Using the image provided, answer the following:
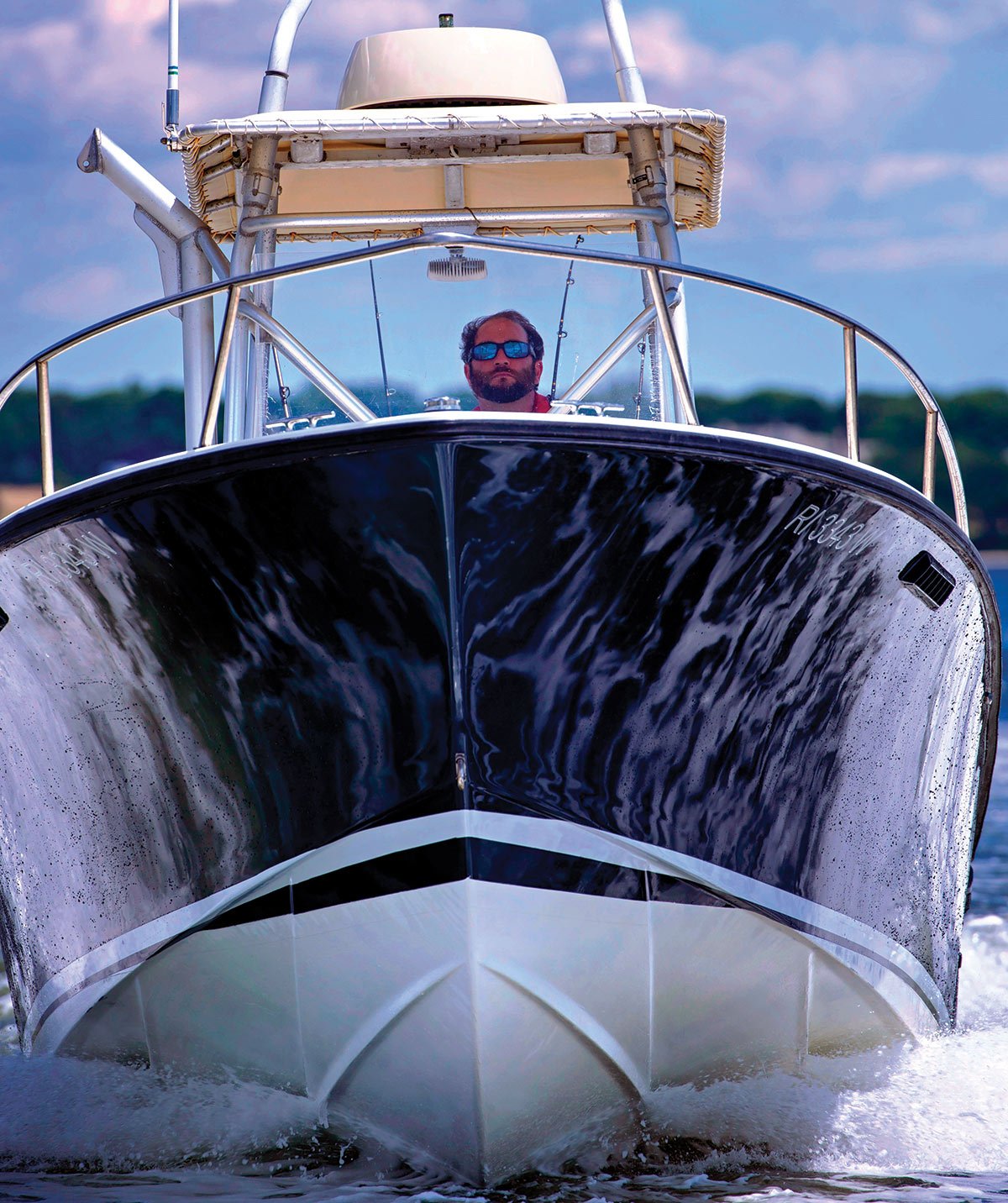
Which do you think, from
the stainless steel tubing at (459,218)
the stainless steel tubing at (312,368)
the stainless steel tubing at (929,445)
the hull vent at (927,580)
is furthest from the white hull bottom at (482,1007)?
the stainless steel tubing at (459,218)

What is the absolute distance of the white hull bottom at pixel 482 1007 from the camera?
12.9ft

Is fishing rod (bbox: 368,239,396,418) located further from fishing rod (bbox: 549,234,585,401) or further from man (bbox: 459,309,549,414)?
fishing rod (bbox: 549,234,585,401)

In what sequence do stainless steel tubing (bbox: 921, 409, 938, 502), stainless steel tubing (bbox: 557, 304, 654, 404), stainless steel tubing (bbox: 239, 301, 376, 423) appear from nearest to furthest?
stainless steel tubing (bbox: 921, 409, 938, 502)
stainless steel tubing (bbox: 239, 301, 376, 423)
stainless steel tubing (bbox: 557, 304, 654, 404)

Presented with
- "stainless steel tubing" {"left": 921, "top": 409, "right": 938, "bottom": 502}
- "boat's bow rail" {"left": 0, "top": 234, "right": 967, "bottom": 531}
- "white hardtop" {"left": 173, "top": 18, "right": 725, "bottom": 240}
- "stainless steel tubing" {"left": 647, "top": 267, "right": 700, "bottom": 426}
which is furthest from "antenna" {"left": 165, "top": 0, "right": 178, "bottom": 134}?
"stainless steel tubing" {"left": 921, "top": 409, "right": 938, "bottom": 502}

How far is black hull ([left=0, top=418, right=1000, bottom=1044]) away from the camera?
12.2 feet

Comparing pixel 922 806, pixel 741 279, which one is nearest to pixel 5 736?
pixel 741 279

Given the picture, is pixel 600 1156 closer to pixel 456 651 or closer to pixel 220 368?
pixel 456 651

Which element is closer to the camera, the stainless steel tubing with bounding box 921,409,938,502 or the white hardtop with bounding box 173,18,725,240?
the stainless steel tubing with bounding box 921,409,938,502

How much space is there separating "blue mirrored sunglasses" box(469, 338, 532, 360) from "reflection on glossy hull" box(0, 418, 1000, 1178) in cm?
159

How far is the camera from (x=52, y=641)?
4133 millimetres

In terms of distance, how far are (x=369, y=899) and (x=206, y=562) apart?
1.04m

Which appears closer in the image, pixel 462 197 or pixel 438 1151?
pixel 438 1151

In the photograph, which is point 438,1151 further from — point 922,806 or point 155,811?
point 922,806

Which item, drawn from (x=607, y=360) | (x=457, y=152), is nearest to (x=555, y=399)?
(x=607, y=360)
